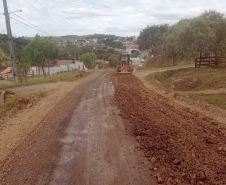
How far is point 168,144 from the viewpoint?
5609mm

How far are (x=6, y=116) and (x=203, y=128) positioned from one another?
7980 millimetres

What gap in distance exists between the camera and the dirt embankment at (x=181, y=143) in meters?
4.27

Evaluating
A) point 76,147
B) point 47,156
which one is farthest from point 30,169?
point 76,147

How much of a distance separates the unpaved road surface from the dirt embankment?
12.6 inches

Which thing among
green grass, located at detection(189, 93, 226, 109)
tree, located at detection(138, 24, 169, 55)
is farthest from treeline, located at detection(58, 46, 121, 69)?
green grass, located at detection(189, 93, 226, 109)

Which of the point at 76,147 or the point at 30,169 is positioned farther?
the point at 76,147

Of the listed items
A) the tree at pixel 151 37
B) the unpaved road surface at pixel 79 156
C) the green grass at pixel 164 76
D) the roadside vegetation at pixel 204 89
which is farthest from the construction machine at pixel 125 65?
the tree at pixel 151 37

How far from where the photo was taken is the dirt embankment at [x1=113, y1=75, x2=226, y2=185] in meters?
4.27

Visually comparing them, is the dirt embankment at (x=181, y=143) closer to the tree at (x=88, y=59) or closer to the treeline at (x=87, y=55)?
the tree at (x=88, y=59)

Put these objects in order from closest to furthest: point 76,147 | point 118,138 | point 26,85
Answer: point 76,147 → point 118,138 → point 26,85

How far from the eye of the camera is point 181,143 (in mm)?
5609

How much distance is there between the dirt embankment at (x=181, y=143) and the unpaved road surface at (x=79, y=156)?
319 millimetres

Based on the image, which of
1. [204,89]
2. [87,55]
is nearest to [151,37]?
[87,55]

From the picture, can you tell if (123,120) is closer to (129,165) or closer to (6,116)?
(129,165)
